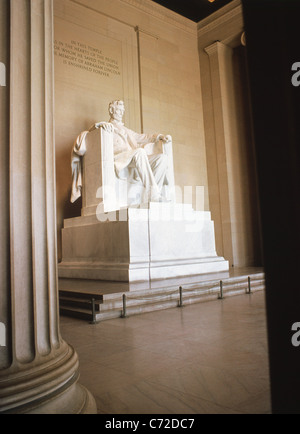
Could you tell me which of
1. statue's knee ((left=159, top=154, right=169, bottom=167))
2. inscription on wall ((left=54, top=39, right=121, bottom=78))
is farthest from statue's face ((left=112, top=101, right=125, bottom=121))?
inscription on wall ((left=54, top=39, right=121, bottom=78))

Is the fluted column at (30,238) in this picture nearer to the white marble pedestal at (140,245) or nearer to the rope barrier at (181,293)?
the rope barrier at (181,293)

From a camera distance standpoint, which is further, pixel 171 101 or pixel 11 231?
pixel 171 101

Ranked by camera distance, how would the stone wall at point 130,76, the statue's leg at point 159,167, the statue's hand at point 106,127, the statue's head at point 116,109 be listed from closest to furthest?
the statue's hand at point 106,127 → the statue's leg at point 159,167 → the statue's head at point 116,109 → the stone wall at point 130,76

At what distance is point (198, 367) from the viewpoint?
232 centimetres

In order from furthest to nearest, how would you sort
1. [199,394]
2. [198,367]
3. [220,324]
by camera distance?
1. [220,324]
2. [198,367]
3. [199,394]

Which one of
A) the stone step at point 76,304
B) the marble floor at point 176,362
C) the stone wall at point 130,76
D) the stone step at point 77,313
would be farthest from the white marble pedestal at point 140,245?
the marble floor at point 176,362

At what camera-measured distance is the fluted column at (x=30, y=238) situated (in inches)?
58.6

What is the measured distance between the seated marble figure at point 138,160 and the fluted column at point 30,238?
4.80 meters

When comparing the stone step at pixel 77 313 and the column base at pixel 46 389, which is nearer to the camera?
the column base at pixel 46 389

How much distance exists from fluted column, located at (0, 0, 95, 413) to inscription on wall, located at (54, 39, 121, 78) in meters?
7.17

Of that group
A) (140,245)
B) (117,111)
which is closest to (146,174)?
(140,245)

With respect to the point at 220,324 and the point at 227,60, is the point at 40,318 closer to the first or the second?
the point at 220,324
